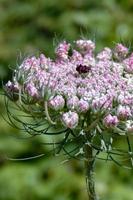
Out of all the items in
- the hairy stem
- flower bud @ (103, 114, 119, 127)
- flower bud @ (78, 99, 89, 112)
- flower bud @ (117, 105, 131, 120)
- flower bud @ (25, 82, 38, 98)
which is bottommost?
the hairy stem

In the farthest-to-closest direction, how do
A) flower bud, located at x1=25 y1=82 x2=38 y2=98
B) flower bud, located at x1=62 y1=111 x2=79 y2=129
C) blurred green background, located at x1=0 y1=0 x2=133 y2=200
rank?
blurred green background, located at x1=0 y1=0 x2=133 y2=200
flower bud, located at x1=25 y1=82 x2=38 y2=98
flower bud, located at x1=62 y1=111 x2=79 y2=129

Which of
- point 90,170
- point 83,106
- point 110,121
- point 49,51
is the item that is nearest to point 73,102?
point 83,106

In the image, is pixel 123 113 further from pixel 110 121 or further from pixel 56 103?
pixel 56 103

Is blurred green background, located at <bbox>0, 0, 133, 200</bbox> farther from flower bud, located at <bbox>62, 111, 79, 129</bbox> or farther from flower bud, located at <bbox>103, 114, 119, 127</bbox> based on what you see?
flower bud, located at <bbox>103, 114, 119, 127</bbox>

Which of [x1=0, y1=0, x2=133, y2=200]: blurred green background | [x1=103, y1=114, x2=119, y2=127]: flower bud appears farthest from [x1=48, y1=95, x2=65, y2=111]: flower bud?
[x1=0, y1=0, x2=133, y2=200]: blurred green background

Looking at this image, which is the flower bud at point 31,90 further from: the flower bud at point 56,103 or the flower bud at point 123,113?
the flower bud at point 123,113

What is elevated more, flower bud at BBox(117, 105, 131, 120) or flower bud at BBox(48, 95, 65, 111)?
flower bud at BBox(48, 95, 65, 111)

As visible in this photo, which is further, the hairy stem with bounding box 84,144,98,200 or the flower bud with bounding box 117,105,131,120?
the hairy stem with bounding box 84,144,98,200
